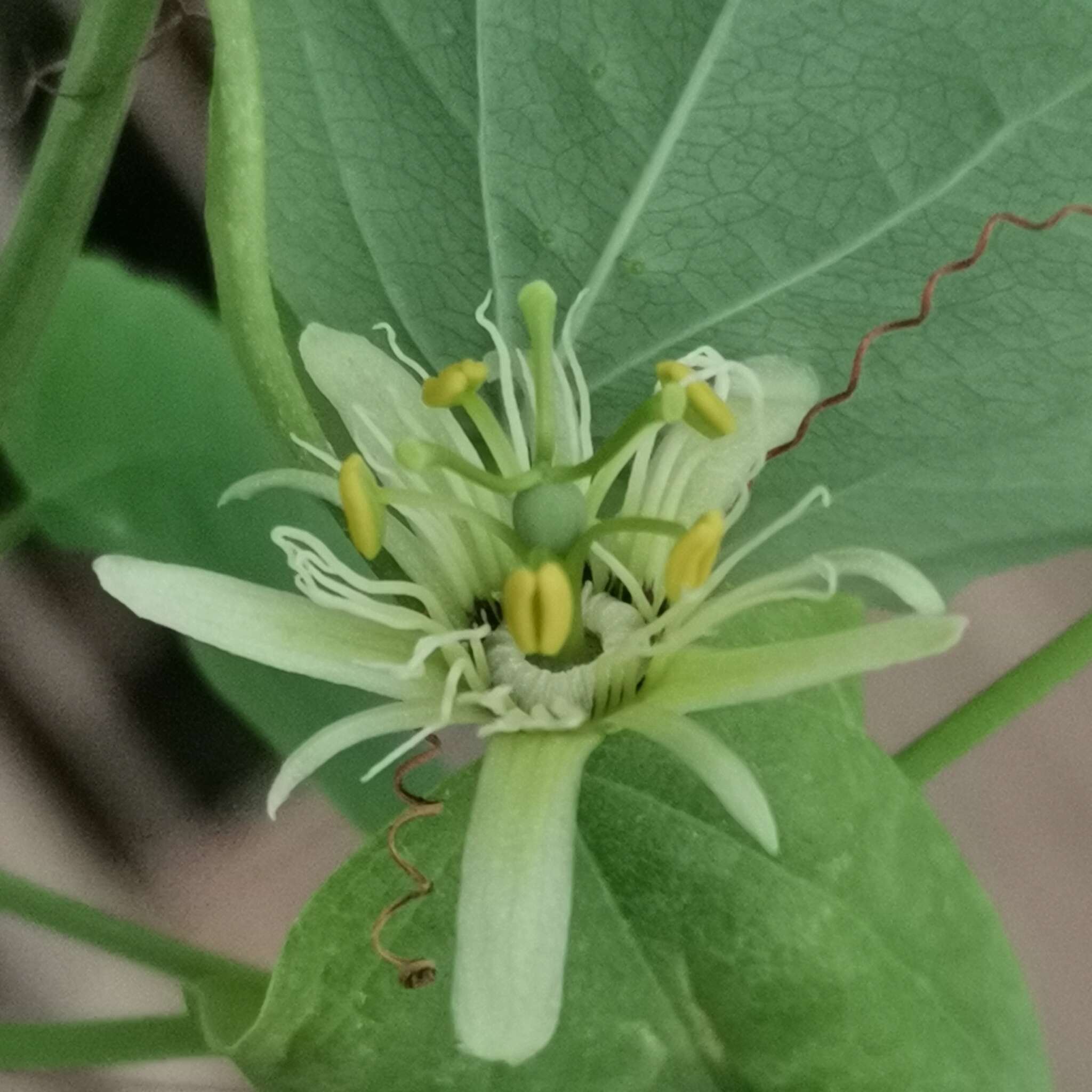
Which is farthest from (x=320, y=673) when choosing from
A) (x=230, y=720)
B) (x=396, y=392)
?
(x=230, y=720)

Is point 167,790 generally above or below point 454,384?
below

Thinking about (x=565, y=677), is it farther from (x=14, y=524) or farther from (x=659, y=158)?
(x=14, y=524)

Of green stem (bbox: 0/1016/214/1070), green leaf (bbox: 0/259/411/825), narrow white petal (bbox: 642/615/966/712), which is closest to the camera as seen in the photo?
narrow white petal (bbox: 642/615/966/712)

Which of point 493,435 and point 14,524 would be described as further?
point 14,524

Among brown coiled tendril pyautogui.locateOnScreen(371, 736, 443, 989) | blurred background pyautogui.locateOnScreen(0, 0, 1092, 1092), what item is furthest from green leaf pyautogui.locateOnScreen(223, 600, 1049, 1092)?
blurred background pyautogui.locateOnScreen(0, 0, 1092, 1092)

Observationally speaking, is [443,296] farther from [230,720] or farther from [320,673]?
[230,720]

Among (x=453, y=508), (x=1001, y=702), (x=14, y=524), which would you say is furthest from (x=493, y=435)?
(x=14, y=524)

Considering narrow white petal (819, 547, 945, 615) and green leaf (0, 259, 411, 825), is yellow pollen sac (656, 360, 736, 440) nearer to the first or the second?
narrow white petal (819, 547, 945, 615)

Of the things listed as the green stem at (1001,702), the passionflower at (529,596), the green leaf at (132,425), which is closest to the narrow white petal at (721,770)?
the passionflower at (529,596)
